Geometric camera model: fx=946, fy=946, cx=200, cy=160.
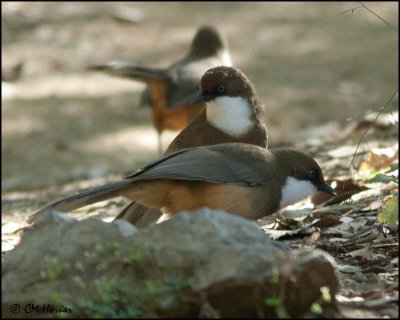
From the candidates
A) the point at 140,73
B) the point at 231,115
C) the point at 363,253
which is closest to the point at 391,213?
the point at 363,253

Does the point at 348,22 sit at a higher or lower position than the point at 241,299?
lower

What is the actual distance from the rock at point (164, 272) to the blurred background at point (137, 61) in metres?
4.93

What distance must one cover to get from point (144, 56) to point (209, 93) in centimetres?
689

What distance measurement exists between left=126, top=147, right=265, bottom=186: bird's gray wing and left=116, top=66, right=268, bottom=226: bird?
1.15 meters

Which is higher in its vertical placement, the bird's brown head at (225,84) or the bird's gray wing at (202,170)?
the bird's brown head at (225,84)

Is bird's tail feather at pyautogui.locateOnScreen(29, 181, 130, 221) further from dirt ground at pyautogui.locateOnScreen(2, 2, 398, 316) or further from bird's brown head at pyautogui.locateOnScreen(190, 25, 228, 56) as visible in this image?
bird's brown head at pyautogui.locateOnScreen(190, 25, 228, 56)

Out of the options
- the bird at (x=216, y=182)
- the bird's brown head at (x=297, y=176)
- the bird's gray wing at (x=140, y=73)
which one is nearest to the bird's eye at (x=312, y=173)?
the bird's brown head at (x=297, y=176)

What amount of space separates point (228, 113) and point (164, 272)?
2.86 metres

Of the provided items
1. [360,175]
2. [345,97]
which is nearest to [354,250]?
[360,175]

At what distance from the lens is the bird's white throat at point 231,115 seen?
→ 253 inches

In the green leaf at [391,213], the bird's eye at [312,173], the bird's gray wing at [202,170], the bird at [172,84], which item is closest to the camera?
the green leaf at [391,213]

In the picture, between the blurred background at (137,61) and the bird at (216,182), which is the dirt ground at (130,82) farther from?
the bird at (216,182)

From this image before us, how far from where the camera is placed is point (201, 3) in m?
15.2

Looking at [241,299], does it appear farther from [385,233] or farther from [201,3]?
[201,3]
